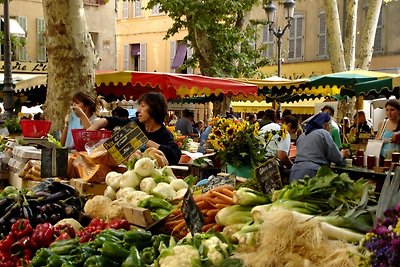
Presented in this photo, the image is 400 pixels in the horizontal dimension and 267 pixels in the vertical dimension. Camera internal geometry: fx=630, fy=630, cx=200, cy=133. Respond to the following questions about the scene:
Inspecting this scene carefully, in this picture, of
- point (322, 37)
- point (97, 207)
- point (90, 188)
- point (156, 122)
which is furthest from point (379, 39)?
point (97, 207)

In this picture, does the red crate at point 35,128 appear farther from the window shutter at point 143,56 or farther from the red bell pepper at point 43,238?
the window shutter at point 143,56

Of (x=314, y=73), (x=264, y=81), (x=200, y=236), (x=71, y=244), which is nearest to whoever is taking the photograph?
(x=200, y=236)

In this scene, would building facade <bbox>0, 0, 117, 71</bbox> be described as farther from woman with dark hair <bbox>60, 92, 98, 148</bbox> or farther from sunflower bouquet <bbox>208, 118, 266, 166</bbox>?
sunflower bouquet <bbox>208, 118, 266, 166</bbox>

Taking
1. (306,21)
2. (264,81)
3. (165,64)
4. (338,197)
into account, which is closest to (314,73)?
(306,21)

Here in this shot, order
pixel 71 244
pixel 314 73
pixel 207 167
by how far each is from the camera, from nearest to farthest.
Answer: pixel 71 244 → pixel 207 167 → pixel 314 73

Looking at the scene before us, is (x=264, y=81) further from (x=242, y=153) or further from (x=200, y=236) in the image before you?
(x=200, y=236)

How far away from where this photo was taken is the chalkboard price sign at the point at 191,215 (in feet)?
11.1

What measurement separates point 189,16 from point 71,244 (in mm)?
15997

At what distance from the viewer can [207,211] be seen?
376 cm

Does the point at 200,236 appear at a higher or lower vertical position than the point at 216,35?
lower

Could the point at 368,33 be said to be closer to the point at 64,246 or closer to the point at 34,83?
the point at 34,83

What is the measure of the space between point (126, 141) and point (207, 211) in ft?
4.96

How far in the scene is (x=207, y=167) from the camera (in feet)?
26.5

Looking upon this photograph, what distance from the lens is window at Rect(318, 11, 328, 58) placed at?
3056 cm
